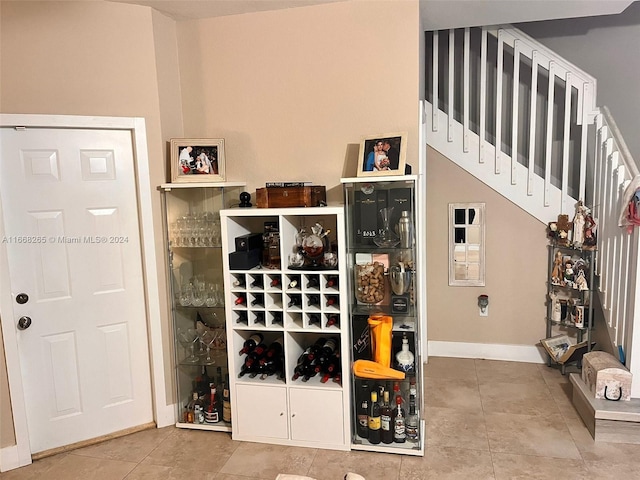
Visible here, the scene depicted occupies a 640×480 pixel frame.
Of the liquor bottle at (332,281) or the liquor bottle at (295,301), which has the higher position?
the liquor bottle at (332,281)

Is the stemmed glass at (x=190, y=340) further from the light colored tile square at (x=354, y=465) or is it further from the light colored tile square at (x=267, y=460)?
the light colored tile square at (x=354, y=465)

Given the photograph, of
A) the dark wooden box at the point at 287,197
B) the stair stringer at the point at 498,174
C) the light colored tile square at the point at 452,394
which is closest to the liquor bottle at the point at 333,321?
the dark wooden box at the point at 287,197

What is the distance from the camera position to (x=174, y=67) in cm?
329

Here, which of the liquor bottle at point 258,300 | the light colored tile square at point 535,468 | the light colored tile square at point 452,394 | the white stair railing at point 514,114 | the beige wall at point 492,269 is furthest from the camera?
the beige wall at point 492,269

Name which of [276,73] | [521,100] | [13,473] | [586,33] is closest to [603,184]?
[521,100]

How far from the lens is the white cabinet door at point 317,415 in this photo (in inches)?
114

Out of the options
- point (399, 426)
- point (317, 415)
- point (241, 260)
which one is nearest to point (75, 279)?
point (241, 260)

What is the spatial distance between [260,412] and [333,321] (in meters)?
0.75

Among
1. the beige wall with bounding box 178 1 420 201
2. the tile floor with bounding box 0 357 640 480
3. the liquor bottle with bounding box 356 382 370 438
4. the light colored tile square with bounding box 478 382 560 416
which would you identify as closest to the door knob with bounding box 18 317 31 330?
the tile floor with bounding box 0 357 640 480

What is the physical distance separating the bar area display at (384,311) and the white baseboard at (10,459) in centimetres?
201

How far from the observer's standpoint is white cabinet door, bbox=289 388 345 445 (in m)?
2.91

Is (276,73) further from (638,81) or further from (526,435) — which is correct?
(638,81)

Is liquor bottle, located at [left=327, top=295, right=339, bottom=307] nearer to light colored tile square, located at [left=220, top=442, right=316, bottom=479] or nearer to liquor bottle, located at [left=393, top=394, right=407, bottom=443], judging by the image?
liquor bottle, located at [left=393, top=394, right=407, bottom=443]

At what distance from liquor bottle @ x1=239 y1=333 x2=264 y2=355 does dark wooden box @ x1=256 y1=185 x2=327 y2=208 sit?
0.90 m
